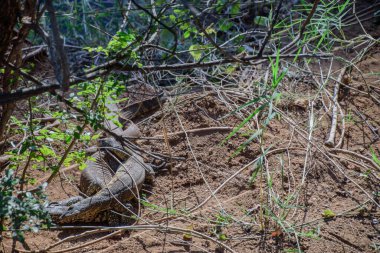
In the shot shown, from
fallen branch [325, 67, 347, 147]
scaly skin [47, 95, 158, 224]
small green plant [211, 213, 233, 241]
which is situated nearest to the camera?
small green plant [211, 213, 233, 241]

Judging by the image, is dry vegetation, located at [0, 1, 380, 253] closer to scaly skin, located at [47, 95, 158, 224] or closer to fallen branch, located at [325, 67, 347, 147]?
fallen branch, located at [325, 67, 347, 147]

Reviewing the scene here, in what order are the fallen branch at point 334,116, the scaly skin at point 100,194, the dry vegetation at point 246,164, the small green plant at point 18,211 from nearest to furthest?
the small green plant at point 18,211
the dry vegetation at point 246,164
the scaly skin at point 100,194
the fallen branch at point 334,116

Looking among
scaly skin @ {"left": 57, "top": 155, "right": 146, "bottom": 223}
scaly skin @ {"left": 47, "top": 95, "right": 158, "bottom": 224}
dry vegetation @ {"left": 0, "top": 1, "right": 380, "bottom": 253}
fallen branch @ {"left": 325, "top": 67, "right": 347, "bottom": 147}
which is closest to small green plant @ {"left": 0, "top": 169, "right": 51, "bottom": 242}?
dry vegetation @ {"left": 0, "top": 1, "right": 380, "bottom": 253}

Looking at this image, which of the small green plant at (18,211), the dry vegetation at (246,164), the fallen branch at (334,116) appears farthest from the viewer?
the fallen branch at (334,116)

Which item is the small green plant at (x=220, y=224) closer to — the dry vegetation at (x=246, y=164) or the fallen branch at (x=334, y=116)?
the dry vegetation at (x=246, y=164)

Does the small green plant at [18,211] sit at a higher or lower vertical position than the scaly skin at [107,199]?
higher

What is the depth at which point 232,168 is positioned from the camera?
462cm

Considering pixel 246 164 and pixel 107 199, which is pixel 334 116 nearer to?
pixel 246 164

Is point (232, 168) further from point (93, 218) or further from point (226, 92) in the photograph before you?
point (93, 218)

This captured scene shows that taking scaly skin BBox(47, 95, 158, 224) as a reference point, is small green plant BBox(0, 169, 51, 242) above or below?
above

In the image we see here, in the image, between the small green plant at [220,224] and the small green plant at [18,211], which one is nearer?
the small green plant at [18,211]

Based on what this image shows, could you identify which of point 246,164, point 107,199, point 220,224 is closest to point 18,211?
point 220,224

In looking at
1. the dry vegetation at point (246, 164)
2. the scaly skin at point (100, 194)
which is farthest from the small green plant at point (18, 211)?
the scaly skin at point (100, 194)

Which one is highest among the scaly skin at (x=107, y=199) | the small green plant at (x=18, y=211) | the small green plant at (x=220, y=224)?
the small green plant at (x=18, y=211)
